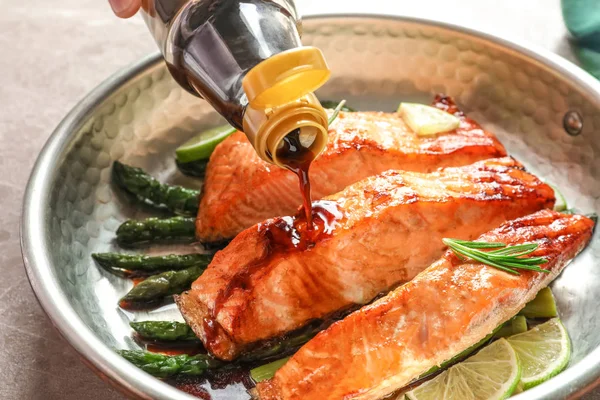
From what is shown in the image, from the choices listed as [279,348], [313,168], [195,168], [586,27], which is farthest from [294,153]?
[586,27]

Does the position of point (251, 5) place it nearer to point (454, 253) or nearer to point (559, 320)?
point (454, 253)

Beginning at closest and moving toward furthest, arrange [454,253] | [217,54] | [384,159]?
1. [217,54]
2. [454,253]
3. [384,159]

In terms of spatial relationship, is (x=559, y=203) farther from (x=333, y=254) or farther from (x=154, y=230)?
(x=154, y=230)

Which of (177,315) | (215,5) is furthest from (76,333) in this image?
(215,5)

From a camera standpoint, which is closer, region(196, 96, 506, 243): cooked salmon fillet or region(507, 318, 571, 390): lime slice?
region(507, 318, 571, 390): lime slice

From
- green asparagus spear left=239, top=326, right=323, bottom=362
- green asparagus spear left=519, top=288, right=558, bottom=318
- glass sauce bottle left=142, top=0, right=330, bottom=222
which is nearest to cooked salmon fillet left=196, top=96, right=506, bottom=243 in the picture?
glass sauce bottle left=142, top=0, right=330, bottom=222

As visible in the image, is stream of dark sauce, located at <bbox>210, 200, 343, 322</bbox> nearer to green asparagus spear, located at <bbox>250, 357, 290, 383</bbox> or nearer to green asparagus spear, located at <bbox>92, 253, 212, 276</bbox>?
green asparagus spear, located at <bbox>250, 357, 290, 383</bbox>
